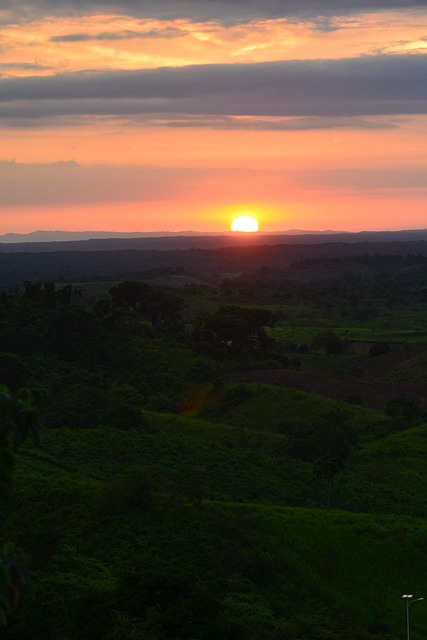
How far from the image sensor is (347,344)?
10106 cm

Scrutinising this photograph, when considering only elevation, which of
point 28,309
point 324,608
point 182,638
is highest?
point 28,309

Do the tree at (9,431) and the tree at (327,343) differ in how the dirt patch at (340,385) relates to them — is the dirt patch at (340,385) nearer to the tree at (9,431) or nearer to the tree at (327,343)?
the tree at (327,343)

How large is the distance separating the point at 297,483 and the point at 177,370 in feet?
97.2

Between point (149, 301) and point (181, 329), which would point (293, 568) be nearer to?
point (181, 329)

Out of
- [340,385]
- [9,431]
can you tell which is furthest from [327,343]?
[9,431]

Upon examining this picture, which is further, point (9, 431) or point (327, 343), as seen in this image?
point (327, 343)

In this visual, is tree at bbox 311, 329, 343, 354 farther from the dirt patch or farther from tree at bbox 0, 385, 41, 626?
tree at bbox 0, 385, 41, 626

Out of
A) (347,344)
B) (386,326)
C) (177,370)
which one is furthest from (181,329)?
(386,326)

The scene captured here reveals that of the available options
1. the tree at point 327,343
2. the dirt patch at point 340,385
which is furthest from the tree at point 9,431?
the tree at point 327,343

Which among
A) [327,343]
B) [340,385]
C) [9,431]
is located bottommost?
[340,385]

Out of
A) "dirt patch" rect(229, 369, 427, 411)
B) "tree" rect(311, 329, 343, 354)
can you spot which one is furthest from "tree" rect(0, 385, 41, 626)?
"tree" rect(311, 329, 343, 354)

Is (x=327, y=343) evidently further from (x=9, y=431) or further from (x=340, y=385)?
(x=9, y=431)

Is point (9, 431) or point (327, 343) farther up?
point (9, 431)

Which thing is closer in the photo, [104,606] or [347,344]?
[104,606]
